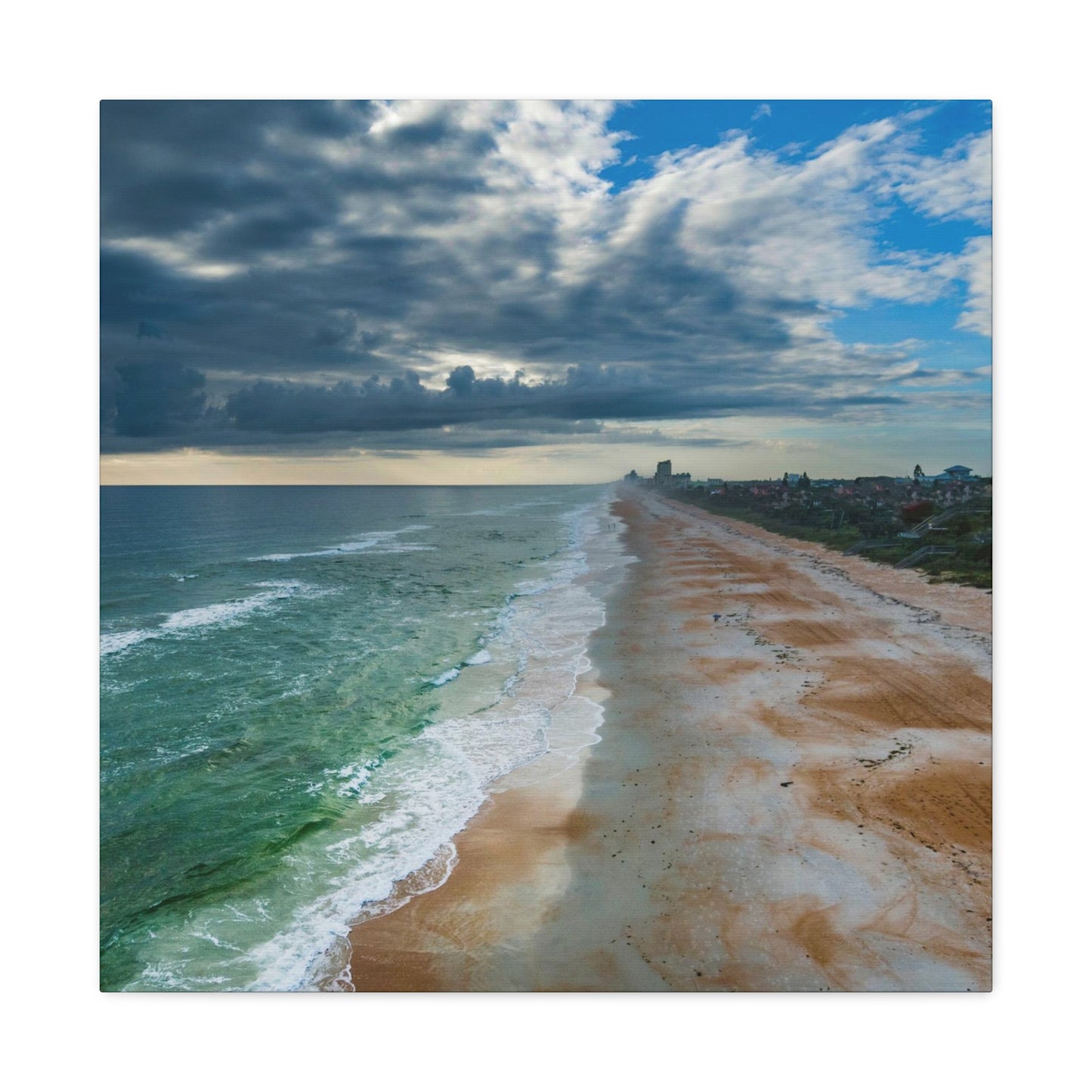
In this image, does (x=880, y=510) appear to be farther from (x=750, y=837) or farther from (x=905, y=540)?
(x=750, y=837)

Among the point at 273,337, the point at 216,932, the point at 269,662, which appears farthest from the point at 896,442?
the point at 269,662

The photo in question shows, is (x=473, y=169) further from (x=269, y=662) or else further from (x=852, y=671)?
(x=269, y=662)

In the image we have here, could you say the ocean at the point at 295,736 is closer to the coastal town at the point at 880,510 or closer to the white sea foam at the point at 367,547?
the coastal town at the point at 880,510

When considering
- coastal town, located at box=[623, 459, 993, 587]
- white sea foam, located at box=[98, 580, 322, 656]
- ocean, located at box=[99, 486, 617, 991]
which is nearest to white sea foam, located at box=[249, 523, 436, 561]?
ocean, located at box=[99, 486, 617, 991]

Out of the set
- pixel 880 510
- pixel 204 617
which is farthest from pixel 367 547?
pixel 880 510

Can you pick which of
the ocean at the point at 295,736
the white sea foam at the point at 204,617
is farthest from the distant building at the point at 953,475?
the white sea foam at the point at 204,617
